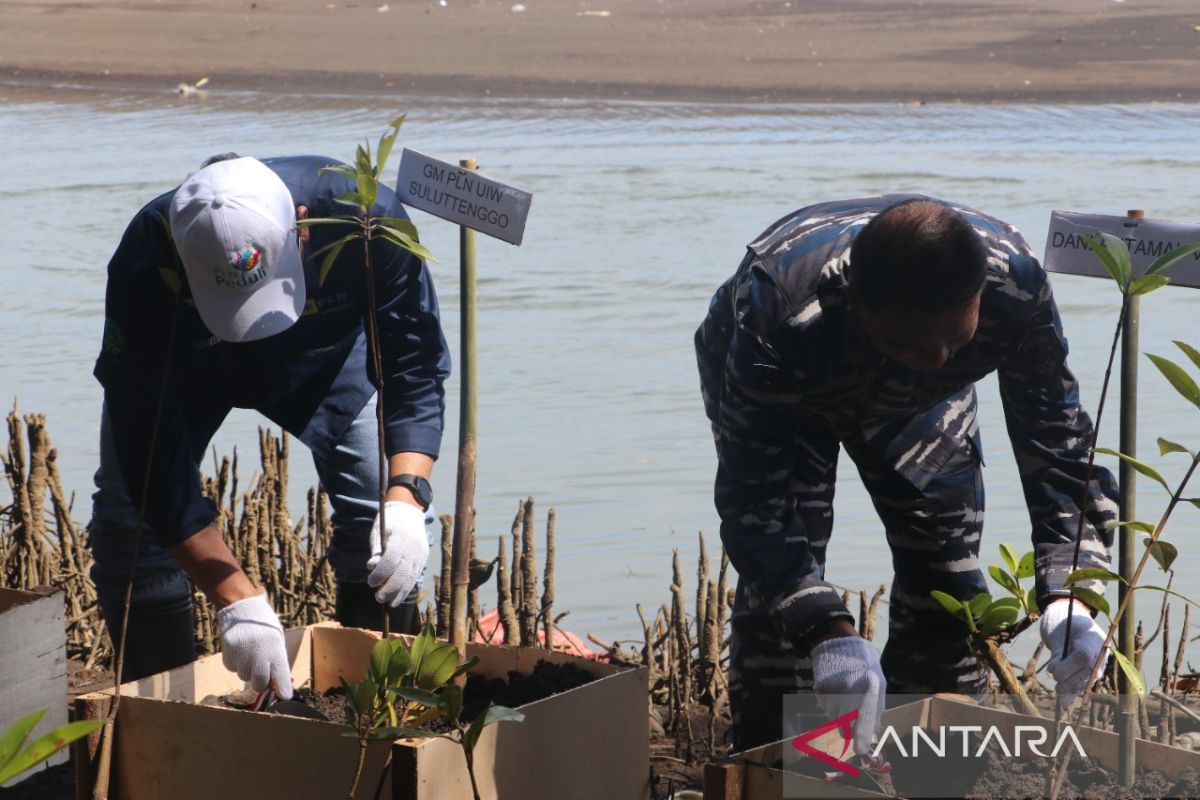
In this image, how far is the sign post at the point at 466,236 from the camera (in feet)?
8.29

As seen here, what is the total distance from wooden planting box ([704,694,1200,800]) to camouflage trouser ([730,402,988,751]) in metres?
0.55

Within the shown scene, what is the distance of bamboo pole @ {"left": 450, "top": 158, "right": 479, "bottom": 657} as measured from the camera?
2516 millimetres

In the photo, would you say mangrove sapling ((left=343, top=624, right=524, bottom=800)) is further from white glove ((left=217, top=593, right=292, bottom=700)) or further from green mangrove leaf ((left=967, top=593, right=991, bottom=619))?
green mangrove leaf ((left=967, top=593, right=991, bottom=619))

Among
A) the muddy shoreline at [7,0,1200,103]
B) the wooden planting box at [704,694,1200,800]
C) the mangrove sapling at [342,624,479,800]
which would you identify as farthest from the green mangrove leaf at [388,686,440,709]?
the muddy shoreline at [7,0,1200,103]

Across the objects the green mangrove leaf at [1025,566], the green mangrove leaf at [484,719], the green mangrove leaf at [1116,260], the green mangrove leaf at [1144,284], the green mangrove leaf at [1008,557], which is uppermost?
the green mangrove leaf at [1116,260]

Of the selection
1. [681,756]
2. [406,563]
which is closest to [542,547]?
[681,756]

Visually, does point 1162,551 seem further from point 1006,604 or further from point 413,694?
point 413,694

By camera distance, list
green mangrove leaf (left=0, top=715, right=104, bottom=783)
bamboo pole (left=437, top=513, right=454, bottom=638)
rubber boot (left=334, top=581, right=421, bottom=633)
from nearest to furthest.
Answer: green mangrove leaf (left=0, top=715, right=104, bottom=783) → rubber boot (left=334, top=581, right=421, bottom=633) → bamboo pole (left=437, top=513, right=454, bottom=638)

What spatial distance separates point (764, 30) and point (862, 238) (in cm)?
1956

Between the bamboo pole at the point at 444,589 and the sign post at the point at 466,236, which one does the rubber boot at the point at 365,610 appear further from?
the sign post at the point at 466,236

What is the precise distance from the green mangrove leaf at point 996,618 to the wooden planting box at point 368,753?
574mm

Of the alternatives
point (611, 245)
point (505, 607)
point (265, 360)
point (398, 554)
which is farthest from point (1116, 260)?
point (611, 245)

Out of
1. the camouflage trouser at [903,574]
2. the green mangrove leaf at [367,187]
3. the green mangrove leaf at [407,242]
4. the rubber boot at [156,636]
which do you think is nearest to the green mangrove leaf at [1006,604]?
the camouflage trouser at [903,574]

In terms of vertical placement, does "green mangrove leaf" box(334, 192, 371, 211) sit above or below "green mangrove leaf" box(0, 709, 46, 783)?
above
